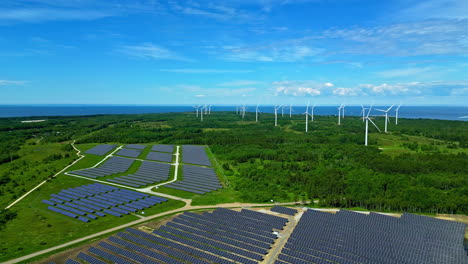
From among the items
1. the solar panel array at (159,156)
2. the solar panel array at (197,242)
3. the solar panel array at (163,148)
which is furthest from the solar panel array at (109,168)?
the solar panel array at (197,242)

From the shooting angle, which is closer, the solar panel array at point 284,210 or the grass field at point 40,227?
the grass field at point 40,227

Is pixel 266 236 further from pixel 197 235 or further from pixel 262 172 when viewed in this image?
pixel 262 172

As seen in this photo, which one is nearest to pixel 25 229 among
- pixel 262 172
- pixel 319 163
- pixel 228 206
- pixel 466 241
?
pixel 228 206

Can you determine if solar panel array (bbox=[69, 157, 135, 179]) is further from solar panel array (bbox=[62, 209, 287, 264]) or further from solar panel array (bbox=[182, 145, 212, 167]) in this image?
solar panel array (bbox=[62, 209, 287, 264])

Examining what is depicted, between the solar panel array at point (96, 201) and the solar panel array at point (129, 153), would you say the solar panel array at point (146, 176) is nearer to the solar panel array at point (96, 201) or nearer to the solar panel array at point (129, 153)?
the solar panel array at point (96, 201)

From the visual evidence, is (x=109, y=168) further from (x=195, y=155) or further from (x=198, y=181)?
(x=198, y=181)

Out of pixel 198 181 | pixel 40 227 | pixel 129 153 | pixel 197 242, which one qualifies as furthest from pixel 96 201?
pixel 129 153
